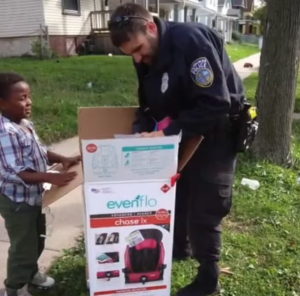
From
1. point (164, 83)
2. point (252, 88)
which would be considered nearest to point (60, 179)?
point (164, 83)

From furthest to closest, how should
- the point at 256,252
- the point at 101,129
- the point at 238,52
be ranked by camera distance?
the point at 238,52
the point at 256,252
the point at 101,129

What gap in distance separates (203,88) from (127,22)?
18.4 inches

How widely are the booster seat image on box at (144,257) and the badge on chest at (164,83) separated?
0.72 meters

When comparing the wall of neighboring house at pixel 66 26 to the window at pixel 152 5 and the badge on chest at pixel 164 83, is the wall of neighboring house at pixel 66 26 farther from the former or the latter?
the badge on chest at pixel 164 83

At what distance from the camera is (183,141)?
2.36 metres

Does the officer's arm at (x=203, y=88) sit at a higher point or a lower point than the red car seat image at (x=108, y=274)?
higher

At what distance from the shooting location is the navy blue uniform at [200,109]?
7.18 ft

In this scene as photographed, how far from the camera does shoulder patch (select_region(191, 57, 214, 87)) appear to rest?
84.8 inches

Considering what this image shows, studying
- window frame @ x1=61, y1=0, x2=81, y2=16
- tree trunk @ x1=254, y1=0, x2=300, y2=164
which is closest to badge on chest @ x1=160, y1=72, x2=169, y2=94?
tree trunk @ x1=254, y1=0, x2=300, y2=164

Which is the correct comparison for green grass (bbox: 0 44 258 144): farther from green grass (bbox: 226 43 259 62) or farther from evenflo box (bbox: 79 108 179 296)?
green grass (bbox: 226 43 259 62)

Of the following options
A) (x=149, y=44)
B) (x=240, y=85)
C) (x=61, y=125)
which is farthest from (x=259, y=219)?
(x=61, y=125)

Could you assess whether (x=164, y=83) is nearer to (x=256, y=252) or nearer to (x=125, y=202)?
(x=125, y=202)

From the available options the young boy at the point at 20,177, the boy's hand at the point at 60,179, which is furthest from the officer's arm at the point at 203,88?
the young boy at the point at 20,177

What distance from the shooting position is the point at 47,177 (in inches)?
89.7
